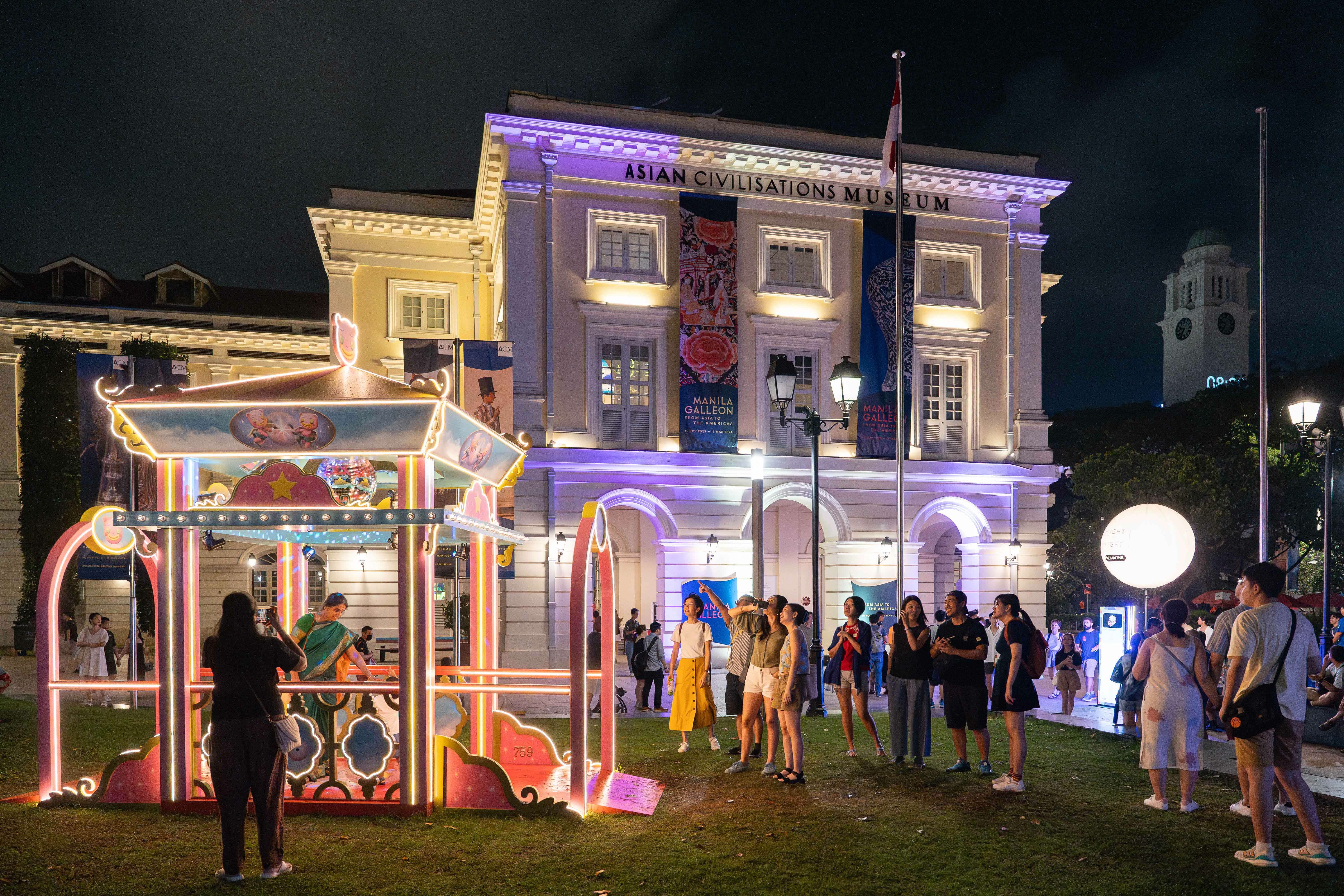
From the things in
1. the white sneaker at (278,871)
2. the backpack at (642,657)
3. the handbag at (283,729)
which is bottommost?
the backpack at (642,657)

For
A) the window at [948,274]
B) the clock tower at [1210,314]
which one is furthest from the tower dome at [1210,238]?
the window at [948,274]

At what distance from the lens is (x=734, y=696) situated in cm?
1189

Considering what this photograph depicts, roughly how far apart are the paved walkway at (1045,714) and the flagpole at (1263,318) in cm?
500

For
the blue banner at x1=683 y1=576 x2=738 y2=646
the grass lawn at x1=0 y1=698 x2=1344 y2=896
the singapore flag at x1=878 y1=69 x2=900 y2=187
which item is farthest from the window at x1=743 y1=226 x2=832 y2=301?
the grass lawn at x1=0 y1=698 x2=1344 y2=896

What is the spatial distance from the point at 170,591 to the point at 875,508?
19134mm

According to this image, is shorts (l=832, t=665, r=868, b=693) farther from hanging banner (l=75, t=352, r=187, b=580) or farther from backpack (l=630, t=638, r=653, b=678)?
hanging banner (l=75, t=352, r=187, b=580)

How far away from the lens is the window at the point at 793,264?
24406 mm

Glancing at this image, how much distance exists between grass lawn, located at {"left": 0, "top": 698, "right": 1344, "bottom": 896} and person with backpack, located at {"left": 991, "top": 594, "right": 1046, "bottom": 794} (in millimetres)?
249

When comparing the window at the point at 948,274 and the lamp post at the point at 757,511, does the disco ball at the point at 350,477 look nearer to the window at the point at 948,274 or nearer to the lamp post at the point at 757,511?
the lamp post at the point at 757,511

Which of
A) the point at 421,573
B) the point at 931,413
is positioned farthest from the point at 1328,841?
the point at 931,413

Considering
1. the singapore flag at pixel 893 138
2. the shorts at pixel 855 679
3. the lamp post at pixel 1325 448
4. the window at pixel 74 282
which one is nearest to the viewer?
the shorts at pixel 855 679

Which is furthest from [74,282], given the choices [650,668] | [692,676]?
[692,676]

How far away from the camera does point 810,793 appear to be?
29.4 ft

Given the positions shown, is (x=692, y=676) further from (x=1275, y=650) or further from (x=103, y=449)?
(x=103, y=449)
